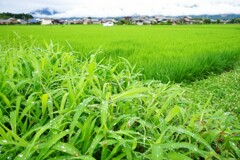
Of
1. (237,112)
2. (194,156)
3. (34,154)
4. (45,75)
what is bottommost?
(237,112)

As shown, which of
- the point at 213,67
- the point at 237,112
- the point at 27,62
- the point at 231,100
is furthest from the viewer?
the point at 213,67

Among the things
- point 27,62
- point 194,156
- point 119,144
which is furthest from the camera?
point 27,62

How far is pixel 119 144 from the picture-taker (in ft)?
3.51

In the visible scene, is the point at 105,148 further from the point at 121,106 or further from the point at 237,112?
the point at 237,112

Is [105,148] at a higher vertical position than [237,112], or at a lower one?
higher

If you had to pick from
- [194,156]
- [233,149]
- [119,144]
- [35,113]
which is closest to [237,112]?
[233,149]

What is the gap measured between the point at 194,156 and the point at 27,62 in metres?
1.40

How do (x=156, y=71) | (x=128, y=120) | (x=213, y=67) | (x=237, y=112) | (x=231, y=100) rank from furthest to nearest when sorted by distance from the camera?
(x=213, y=67) → (x=156, y=71) → (x=231, y=100) → (x=237, y=112) → (x=128, y=120)

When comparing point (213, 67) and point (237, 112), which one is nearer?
point (237, 112)

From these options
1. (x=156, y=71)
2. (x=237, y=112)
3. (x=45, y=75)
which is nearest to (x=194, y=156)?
(x=45, y=75)

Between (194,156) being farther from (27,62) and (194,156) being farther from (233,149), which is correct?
(27,62)

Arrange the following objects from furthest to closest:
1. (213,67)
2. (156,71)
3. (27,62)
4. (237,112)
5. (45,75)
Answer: (213,67) < (156,71) < (237,112) < (27,62) < (45,75)

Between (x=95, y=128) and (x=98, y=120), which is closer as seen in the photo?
(x=95, y=128)

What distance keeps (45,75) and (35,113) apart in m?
0.41
